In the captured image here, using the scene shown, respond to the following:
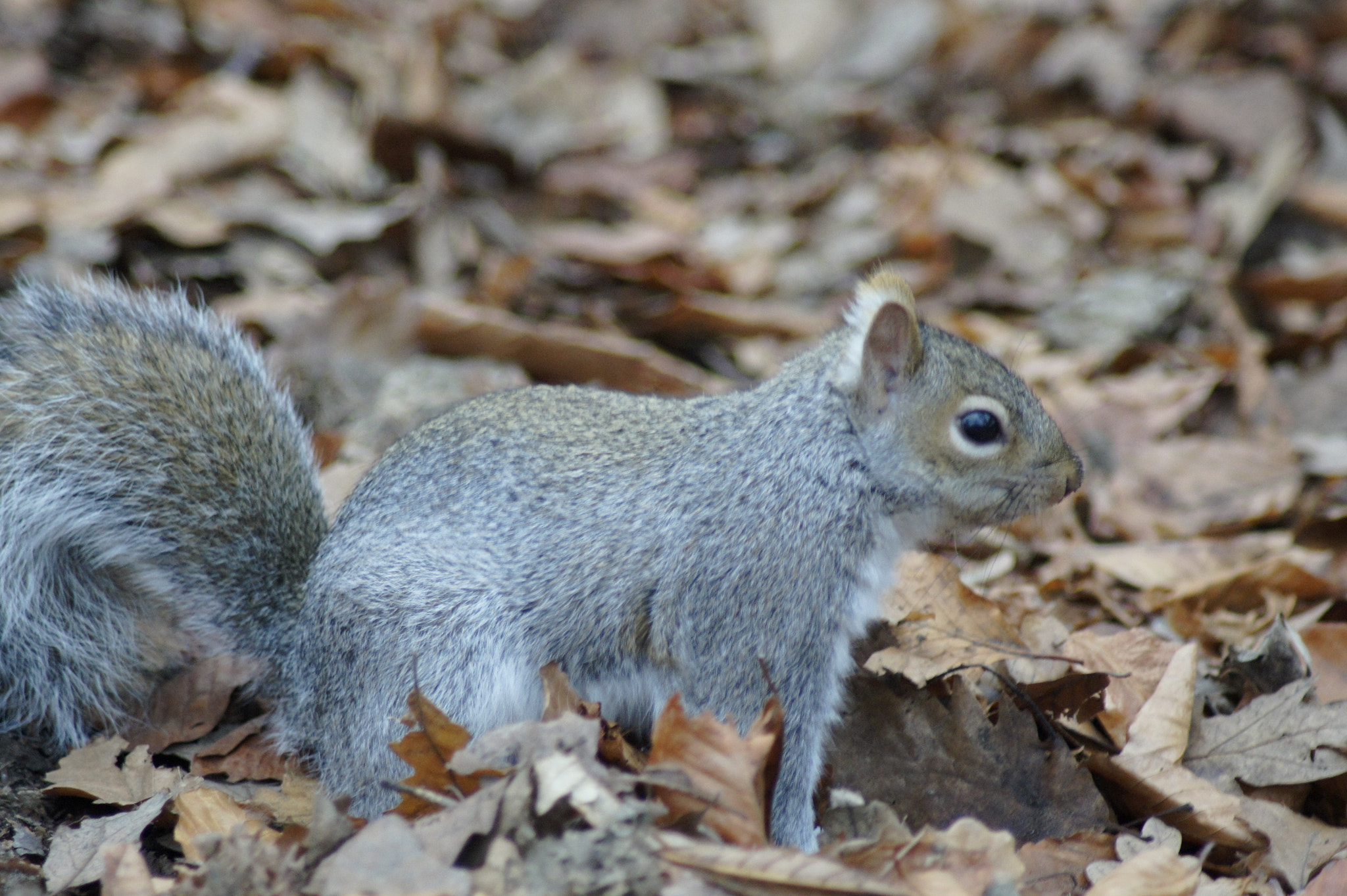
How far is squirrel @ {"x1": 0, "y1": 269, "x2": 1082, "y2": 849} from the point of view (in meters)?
2.36

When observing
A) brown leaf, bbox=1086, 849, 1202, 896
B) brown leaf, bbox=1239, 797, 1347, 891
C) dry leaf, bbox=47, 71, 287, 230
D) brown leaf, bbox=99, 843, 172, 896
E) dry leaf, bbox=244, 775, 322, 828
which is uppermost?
dry leaf, bbox=47, 71, 287, 230

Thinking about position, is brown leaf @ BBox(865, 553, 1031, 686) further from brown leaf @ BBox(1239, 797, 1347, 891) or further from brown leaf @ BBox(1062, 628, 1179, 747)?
brown leaf @ BBox(1239, 797, 1347, 891)

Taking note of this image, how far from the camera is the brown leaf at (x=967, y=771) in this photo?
2.21 metres

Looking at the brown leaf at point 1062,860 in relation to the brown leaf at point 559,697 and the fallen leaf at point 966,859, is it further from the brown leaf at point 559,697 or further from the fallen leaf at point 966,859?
the brown leaf at point 559,697

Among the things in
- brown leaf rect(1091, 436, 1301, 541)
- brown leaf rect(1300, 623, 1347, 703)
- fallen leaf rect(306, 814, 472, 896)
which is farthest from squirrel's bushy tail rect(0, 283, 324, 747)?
brown leaf rect(1091, 436, 1301, 541)

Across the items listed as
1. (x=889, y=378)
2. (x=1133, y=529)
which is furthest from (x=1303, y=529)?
(x=889, y=378)

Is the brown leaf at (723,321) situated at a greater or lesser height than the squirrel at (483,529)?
greater

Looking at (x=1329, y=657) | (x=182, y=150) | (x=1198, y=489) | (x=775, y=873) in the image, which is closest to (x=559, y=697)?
(x=775, y=873)

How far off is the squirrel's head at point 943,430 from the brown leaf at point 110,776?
5.16 feet

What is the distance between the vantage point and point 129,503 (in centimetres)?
248

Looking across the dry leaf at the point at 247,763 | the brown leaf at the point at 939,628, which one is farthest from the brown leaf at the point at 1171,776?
the dry leaf at the point at 247,763

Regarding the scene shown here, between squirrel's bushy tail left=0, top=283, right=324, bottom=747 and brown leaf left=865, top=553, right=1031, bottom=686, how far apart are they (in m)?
1.32

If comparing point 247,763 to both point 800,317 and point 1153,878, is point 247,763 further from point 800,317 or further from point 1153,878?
point 800,317

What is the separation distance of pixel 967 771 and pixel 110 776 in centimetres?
166
